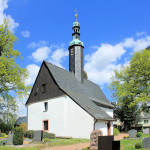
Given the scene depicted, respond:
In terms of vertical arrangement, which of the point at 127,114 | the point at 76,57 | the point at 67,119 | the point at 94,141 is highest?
the point at 76,57

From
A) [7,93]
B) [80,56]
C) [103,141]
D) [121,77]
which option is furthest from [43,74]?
[103,141]

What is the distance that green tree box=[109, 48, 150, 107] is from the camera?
90.3ft

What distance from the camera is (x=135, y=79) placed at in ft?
94.9

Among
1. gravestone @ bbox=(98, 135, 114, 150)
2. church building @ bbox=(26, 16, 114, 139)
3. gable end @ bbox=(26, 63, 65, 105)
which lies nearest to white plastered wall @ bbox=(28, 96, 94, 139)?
church building @ bbox=(26, 16, 114, 139)

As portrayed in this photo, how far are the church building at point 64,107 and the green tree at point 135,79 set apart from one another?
405 centimetres

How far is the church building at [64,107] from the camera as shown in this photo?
2144cm

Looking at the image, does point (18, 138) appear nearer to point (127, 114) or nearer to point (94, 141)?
point (94, 141)

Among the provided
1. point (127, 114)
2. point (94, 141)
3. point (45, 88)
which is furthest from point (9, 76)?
point (127, 114)

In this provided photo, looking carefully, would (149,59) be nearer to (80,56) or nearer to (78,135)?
(80,56)

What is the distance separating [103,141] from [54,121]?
1502 cm

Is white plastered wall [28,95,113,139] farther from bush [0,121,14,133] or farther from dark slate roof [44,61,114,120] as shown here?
bush [0,121,14,133]

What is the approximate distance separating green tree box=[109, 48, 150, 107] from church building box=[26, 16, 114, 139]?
13.3ft

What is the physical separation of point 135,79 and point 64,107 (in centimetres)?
1242

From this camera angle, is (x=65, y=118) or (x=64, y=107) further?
(x=64, y=107)
